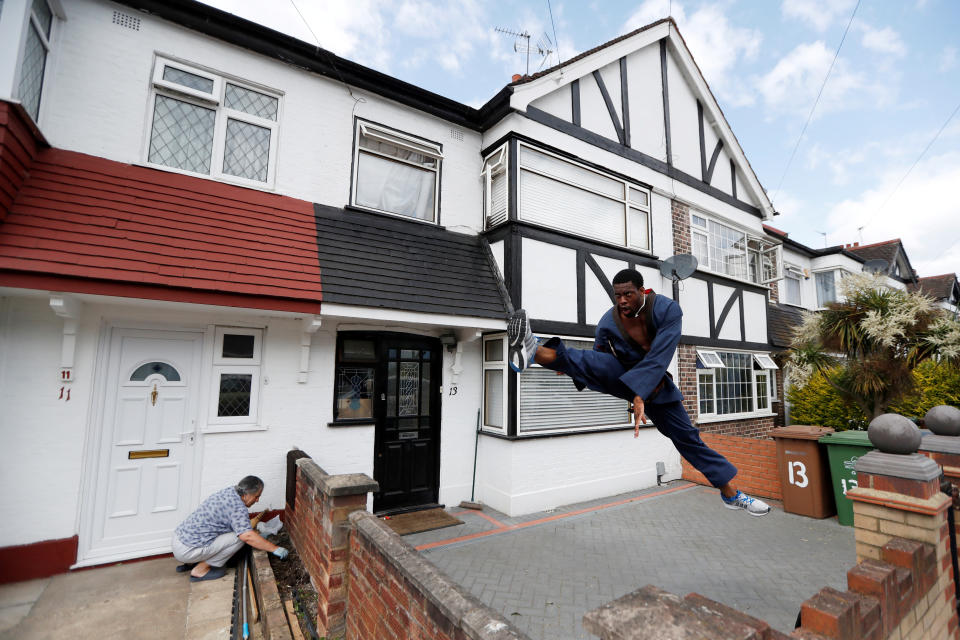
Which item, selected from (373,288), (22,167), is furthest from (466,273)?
(22,167)

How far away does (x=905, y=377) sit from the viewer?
655 centimetres

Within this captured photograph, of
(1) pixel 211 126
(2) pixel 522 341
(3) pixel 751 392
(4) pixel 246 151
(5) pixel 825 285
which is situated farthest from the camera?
(5) pixel 825 285

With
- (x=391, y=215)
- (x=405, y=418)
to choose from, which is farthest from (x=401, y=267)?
(x=405, y=418)

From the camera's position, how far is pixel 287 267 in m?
4.73

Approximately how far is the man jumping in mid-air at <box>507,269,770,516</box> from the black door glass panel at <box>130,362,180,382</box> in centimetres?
378

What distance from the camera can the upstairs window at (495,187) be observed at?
6.61 meters

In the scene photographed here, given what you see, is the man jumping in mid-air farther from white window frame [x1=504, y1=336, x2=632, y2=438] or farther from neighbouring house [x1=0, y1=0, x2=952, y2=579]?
neighbouring house [x1=0, y1=0, x2=952, y2=579]

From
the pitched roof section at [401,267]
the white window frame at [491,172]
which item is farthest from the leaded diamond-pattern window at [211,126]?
the white window frame at [491,172]

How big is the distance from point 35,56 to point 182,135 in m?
1.27

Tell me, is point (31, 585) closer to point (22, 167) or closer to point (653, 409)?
point (22, 167)

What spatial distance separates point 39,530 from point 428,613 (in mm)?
4371

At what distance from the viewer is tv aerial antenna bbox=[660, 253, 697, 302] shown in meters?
7.36

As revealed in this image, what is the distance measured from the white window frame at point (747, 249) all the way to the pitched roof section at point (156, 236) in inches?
306

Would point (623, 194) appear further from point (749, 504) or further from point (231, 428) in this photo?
point (231, 428)
